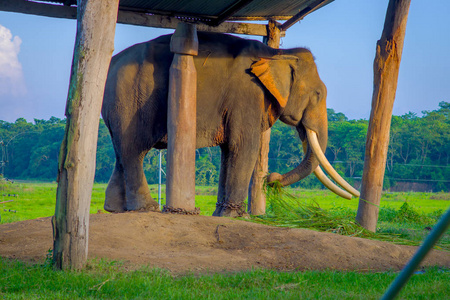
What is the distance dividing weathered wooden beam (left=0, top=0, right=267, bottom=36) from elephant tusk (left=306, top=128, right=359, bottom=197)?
2.53 metres

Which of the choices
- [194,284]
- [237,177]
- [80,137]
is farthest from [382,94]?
[80,137]

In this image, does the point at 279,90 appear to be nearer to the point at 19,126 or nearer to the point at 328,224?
the point at 328,224

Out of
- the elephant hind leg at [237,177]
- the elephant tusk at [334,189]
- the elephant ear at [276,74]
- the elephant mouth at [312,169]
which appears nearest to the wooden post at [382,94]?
the elephant mouth at [312,169]

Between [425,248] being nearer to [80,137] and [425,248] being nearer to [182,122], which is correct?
[80,137]

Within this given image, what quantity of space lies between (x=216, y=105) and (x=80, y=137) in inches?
157

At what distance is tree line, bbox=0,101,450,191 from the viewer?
38000 millimetres

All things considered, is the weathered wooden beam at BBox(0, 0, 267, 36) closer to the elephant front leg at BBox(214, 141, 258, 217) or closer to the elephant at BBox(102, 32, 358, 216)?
the elephant at BBox(102, 32, 358, 216)

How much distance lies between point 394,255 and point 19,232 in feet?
14.0

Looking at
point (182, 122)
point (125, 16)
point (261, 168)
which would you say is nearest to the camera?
point (182, 122)

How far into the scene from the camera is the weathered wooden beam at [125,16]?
27.0 feet

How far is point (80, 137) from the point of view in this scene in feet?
14.9

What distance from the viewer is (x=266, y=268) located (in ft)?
17.1

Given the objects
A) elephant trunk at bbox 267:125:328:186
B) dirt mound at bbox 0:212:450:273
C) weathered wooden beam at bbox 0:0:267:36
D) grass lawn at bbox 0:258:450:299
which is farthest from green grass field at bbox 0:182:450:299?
weathered wooden beam at bbox 0:0:267:36

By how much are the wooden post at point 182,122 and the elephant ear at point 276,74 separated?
45.1 inches
